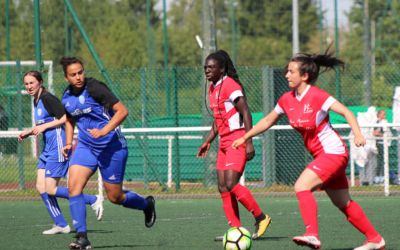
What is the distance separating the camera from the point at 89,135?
10312mm

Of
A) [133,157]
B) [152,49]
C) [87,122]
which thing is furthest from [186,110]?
[87,122]

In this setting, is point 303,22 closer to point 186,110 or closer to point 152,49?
point 152,49

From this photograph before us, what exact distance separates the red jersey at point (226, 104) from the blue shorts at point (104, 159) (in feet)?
3.68

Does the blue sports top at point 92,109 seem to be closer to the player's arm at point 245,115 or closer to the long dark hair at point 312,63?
the player's arm at point 245,115

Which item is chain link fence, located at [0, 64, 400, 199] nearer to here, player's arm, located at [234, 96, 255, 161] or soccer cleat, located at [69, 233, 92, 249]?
player's arm, located at [234, 96, 255, 161]

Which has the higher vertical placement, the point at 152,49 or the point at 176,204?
the point at 152,49

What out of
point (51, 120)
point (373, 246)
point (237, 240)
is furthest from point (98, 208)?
point (373, 246)

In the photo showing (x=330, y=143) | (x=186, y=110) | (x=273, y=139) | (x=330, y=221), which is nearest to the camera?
(x=330, y=143)

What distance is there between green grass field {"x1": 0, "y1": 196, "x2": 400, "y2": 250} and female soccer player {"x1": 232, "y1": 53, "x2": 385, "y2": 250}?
749 millimetres

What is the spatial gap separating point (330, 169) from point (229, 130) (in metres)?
2.00

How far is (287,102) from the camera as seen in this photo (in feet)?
31.0

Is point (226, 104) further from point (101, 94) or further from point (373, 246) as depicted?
point (373, 246)

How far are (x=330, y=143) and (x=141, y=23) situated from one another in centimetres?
4056

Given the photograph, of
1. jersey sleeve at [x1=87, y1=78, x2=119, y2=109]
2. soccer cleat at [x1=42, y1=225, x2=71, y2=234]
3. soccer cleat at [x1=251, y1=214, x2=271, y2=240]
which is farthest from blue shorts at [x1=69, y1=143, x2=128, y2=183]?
soccer cleat at [x1=42, y1=225, x2=71, y2=234]
